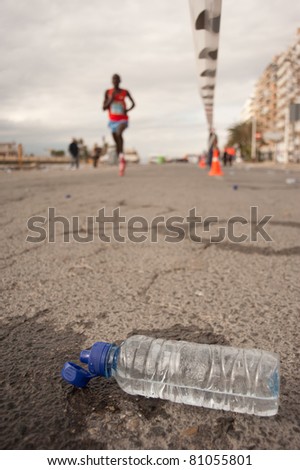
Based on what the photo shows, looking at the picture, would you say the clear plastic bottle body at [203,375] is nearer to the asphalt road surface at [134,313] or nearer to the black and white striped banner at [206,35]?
the asphalt road surface at [134,313]

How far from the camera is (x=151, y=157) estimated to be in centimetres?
7069

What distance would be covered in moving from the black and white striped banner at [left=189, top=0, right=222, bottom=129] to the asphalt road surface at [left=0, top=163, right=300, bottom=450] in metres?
1.19

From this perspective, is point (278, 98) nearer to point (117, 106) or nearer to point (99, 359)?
point (117, 106)

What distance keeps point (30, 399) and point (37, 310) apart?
0.64m

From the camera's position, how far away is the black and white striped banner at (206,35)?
1.73 metres

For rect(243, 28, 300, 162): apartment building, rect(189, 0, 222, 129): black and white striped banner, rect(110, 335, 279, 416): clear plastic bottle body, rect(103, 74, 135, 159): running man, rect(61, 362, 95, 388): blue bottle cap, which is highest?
rect(243, 28, 300, 162): apartment building

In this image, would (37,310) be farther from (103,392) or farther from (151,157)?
(151,157)

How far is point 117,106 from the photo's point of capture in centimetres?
869

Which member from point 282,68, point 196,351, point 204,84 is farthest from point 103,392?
point 282,68

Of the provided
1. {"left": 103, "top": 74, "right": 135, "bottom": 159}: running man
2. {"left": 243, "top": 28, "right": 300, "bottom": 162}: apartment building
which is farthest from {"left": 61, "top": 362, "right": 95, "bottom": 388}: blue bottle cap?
{"left": 243, "top": 28, "right": 300, "bottom": 162}: apartment building

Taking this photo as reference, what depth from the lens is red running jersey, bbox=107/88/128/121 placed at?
8641 millimetres

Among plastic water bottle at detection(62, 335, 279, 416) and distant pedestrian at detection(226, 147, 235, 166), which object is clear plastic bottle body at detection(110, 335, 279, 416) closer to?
plastic water bottle at detection(62, 335, 279, 416)

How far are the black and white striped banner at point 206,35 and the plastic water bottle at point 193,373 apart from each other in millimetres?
1455
